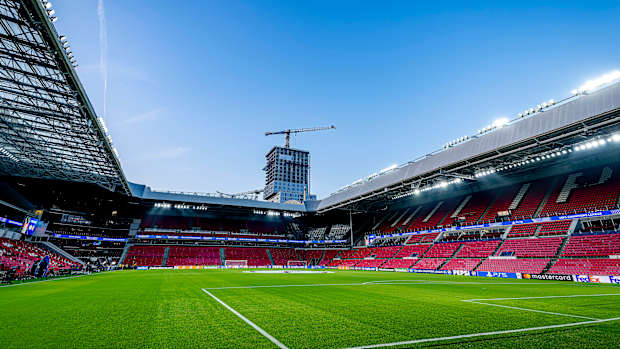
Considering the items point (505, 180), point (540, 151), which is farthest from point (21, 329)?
point (505, 180)

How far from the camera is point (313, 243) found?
212ft

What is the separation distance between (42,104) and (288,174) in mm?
149024

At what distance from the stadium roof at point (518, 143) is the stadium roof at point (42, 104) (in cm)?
3245

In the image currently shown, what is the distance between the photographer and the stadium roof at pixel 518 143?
22.4 meters

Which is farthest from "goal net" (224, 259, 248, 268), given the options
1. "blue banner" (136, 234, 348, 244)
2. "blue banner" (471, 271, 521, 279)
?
"blue banner" (471, 271, 521, 279)

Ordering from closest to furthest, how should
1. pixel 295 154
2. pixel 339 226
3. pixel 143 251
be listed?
pixel 143 251, pixel 339 226, pixel 295 154

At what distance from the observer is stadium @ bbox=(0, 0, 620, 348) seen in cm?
591

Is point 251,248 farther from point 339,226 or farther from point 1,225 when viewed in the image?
point 1,225

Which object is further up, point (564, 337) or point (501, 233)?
point (501, 233)

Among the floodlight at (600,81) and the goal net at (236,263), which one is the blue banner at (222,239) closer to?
the goal net at (236,263)

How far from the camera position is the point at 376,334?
5.19 m

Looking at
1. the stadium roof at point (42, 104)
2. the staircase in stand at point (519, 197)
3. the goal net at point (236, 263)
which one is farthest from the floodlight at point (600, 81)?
the goal net at point (236, 263)

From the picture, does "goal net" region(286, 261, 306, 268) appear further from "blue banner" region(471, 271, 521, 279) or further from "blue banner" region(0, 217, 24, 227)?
"blue banner" region(0, 217, 24, 227)

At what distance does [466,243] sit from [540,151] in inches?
524
